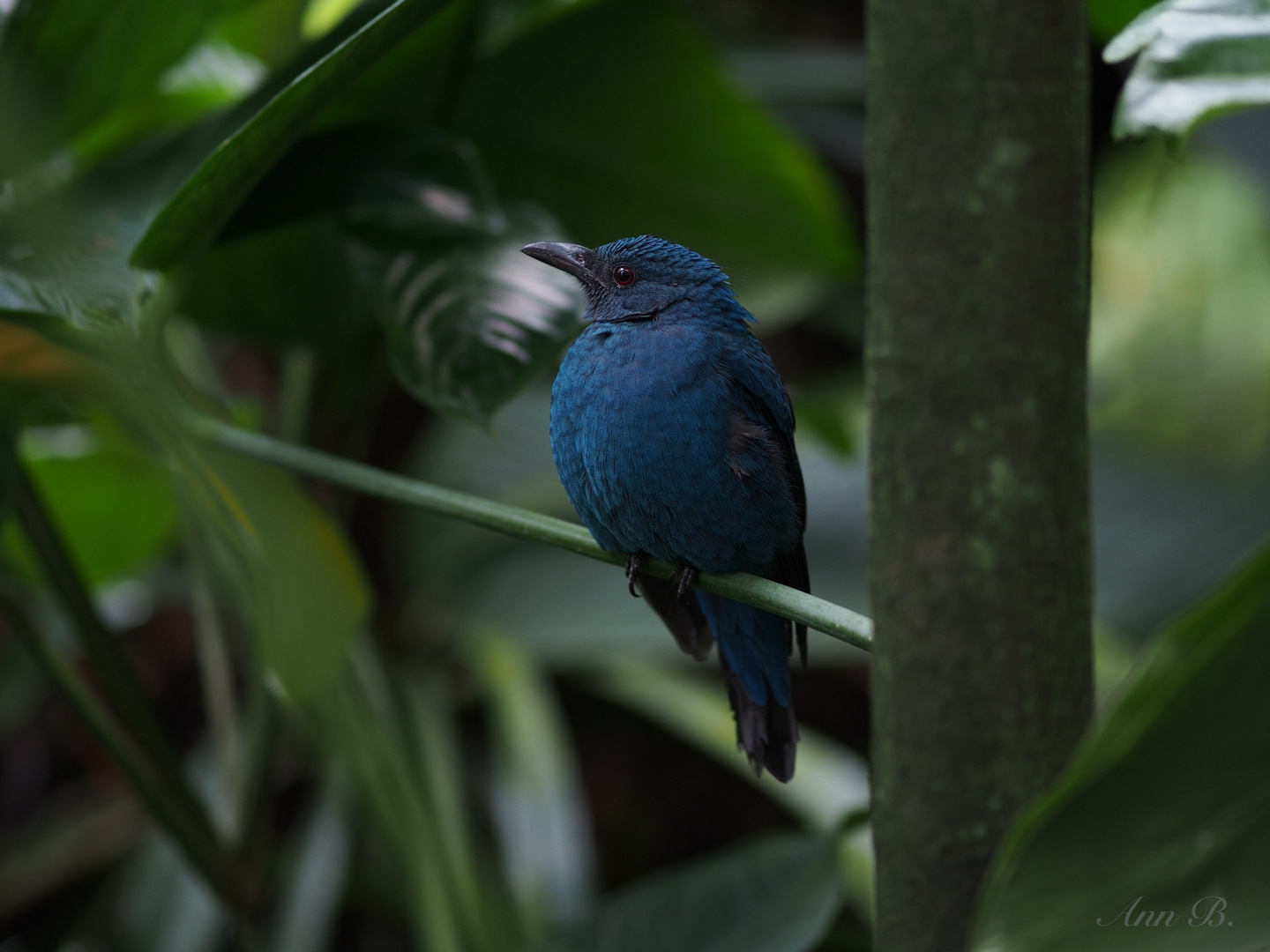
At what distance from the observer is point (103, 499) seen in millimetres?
2420

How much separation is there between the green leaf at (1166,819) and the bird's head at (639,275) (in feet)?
2.72

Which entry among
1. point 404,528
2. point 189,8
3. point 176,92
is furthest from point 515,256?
point 404,528

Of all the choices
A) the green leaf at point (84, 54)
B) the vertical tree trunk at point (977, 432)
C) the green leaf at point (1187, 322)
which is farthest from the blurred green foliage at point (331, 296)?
the green leaf at point (1187, 322)

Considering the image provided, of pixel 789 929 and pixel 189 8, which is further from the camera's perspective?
pixel 189 8

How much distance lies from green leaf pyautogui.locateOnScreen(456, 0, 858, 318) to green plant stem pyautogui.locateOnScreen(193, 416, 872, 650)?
34.0 inches

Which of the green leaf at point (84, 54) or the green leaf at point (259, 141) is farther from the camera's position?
the green leaf at point (84, 54)

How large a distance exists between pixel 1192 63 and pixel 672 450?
73cm

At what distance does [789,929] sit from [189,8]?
163 centimetres

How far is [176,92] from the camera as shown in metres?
2.12

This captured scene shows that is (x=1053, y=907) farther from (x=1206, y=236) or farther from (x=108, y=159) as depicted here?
(x=1206, y=236)

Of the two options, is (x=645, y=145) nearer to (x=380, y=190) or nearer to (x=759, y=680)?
(x=380, y=190)

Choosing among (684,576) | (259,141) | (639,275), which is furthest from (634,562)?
(259,141)

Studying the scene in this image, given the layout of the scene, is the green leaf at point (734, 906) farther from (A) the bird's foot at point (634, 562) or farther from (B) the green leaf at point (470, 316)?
(B) the green leaf at point (470, 316)

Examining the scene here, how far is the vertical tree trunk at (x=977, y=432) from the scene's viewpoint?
972 millimetres
